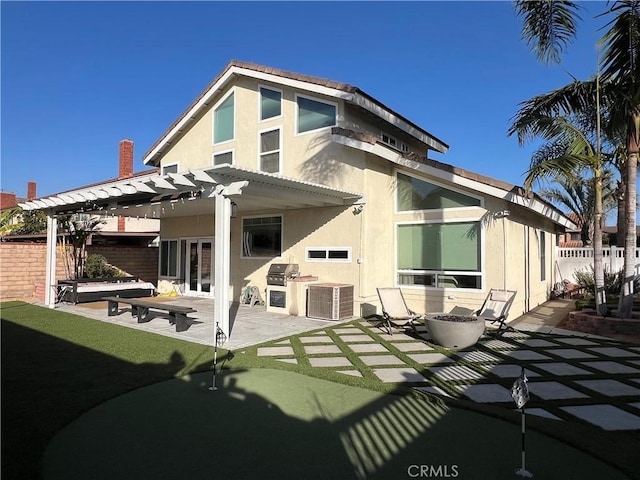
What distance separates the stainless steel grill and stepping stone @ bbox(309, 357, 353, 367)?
4977 mm

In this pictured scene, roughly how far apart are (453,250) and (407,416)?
7.33 m

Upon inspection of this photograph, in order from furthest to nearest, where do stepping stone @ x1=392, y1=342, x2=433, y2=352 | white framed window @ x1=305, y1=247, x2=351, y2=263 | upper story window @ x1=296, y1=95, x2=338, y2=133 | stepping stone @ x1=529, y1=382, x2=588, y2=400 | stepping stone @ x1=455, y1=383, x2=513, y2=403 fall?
upper story window @ x1=296, y1=95, x2=338, y2=133, white framed window @ x1=305, y1=247, x2=351, y2=263, stepping stone @ x1=392, y1=342, x2=433, y2=352, stepping stone @ x1=529, y1=382, x2=588, y2=400, stepping stone @ x1=455, y1=383, x2=513, y2=403

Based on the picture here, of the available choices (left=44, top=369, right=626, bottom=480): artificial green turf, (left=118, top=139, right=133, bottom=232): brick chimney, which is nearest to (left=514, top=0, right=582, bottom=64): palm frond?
(left=44, top=369, right=626, bottom=480): artificial green turf

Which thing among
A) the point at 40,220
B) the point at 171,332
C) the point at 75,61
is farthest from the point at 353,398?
the point at 40,220

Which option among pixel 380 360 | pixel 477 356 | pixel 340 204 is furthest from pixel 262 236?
pixel 477 356

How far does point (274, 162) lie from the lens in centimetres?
1379

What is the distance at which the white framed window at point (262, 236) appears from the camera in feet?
44.7

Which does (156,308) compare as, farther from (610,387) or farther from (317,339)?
(610,387)

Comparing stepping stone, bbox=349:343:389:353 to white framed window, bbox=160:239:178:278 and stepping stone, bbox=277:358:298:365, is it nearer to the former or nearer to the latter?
stepping stone, bbox=277:358:298:365

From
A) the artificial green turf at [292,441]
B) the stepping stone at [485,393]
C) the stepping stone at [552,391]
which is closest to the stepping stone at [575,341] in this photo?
the stepping stone at [552,391]

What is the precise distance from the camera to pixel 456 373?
20.8 ft

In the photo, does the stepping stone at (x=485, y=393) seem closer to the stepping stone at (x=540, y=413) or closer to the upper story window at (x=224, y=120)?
the stepping stone at (x=540, y=413)

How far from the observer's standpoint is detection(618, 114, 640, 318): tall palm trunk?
918 cm

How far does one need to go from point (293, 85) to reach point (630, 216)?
389 inches
